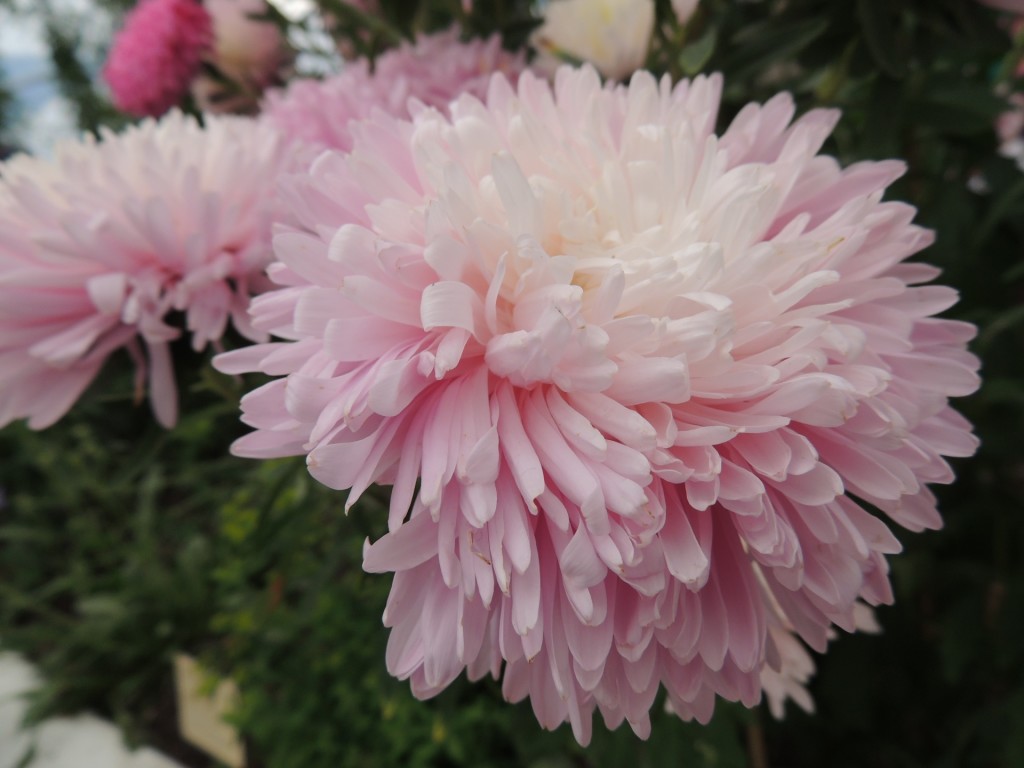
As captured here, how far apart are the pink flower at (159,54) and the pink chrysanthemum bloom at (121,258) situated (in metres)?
0.29

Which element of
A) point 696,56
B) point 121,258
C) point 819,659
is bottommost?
point 819,659

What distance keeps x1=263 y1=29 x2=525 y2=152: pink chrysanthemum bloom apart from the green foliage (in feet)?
0.29

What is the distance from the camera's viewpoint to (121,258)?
1.06ft

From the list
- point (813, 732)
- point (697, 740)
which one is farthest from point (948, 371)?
point (813, 732)

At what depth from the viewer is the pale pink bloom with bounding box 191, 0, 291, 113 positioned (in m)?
0.64

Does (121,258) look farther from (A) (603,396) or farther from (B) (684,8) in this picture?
(B) (684,8)

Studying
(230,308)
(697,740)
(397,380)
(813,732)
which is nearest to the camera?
(397,380)

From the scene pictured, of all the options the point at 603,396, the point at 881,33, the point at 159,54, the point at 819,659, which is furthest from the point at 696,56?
the point at 819,659

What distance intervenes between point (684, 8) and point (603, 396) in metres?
0.32

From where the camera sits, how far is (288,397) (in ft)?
0.70

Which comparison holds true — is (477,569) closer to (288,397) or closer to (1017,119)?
(288,397)

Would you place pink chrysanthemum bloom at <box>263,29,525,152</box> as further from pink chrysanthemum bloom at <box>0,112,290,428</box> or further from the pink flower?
the pink flower

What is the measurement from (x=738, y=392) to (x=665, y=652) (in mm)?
96

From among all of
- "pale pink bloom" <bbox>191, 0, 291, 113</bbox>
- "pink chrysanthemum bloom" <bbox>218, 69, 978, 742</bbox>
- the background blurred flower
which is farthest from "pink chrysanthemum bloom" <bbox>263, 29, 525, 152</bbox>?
"pale pink bloom" <bbox>191, 0, 291, 113</bbox>
